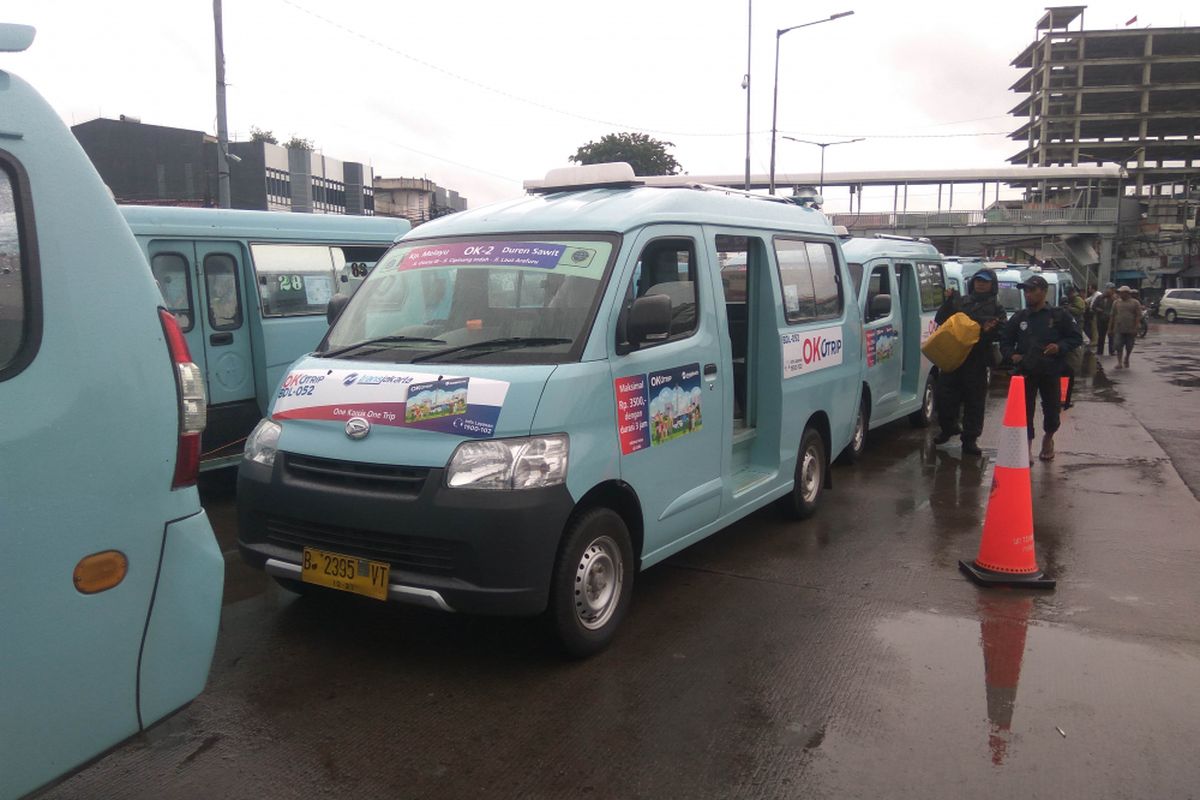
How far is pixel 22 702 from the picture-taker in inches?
80.8

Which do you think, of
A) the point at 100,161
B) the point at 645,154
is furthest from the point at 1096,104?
the point at 100,161

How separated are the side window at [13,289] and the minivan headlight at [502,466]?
1.82 meters

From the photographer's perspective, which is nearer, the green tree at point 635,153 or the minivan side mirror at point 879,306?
the minivan side mirror at point 879,306

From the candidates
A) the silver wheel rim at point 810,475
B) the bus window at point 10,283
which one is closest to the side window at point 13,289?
the bus window at point 10,283

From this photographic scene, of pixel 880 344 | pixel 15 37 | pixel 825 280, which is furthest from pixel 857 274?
pixel 15 37

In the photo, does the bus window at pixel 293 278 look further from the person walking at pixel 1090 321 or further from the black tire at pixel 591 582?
the person walking at pixel 1090 321

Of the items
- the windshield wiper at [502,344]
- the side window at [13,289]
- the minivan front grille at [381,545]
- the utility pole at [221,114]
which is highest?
the utility pole at [221,114]

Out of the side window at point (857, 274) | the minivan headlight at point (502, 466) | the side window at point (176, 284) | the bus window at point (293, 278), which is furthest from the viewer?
the side window at point (857, 274)

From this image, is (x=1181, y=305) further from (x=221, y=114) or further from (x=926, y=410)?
(x=221, y=114)

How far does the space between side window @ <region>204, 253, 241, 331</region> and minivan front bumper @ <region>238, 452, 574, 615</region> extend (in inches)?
176

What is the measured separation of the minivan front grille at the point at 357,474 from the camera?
149 inches

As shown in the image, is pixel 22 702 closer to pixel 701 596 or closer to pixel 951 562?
pixel 701 596

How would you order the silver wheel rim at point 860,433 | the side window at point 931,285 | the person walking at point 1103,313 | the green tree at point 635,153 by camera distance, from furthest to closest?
the green tree at point 635,153 → the person walking at point 1103,313 → the side window at point 931,285 → the silver wheel rim at point 860,433

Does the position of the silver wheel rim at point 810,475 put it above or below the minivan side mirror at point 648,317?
below
